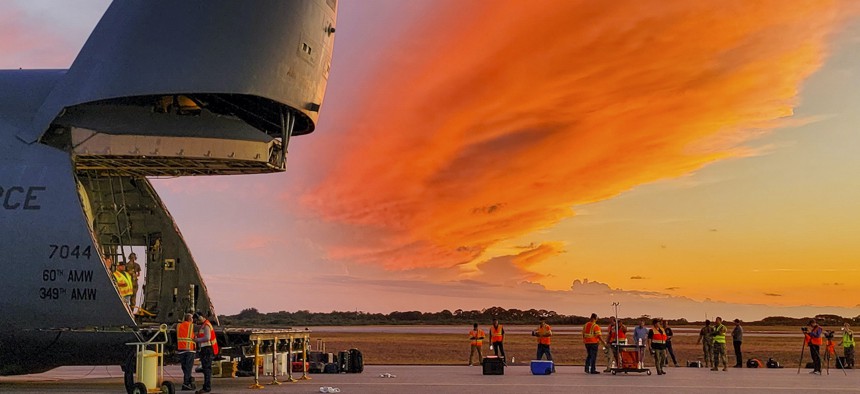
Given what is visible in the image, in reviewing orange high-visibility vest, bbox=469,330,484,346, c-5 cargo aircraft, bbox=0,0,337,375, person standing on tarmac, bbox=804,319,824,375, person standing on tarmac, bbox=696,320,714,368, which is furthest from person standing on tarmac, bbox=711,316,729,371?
c-5 cargo aircraft, bbox=0,0,337,375

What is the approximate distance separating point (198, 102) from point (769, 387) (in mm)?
15990

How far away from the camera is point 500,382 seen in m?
23.1

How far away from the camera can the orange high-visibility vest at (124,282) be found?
74.9ft

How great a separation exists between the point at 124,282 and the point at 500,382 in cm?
1042

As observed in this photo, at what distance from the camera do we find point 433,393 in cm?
1967

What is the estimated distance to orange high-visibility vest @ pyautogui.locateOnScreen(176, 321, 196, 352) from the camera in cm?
2006

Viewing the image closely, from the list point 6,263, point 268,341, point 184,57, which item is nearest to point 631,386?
point 268,341

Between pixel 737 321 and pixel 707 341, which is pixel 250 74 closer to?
pixel 707 341

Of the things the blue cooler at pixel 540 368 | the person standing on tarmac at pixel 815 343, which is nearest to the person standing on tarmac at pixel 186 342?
the blue cooler at pixel 540 368

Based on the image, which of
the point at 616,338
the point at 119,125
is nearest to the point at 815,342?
the point at 616,338

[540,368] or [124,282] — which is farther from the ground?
[124,282]

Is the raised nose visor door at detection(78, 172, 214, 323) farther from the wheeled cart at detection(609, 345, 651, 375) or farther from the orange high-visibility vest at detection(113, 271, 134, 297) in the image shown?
the wheeled cart at detection(609, 345, 651, 375)

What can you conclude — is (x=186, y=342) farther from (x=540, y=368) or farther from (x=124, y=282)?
(x=540, y=368)

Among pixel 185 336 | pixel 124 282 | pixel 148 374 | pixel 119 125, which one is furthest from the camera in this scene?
pixel 124 282
